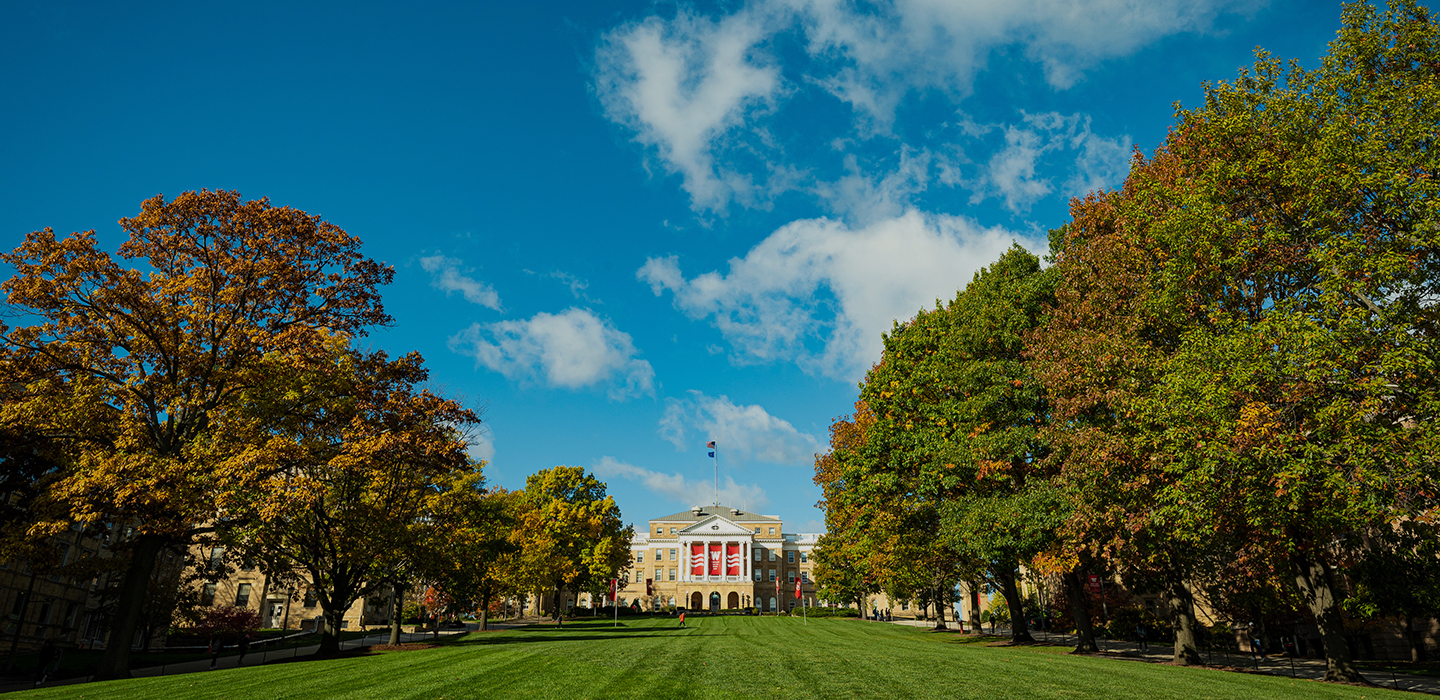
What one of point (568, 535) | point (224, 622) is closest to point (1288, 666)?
point (568, 535)

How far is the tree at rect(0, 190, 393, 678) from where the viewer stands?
60.0ft

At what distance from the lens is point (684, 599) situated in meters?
92.6

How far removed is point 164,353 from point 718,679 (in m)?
18.9

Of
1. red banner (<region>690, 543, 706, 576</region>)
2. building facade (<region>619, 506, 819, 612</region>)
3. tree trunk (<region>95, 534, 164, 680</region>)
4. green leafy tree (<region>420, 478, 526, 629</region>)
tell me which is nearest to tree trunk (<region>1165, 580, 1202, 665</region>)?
green leafy tree (<region>420, 478, 526, 629</region>)

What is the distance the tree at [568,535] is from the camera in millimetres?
44281

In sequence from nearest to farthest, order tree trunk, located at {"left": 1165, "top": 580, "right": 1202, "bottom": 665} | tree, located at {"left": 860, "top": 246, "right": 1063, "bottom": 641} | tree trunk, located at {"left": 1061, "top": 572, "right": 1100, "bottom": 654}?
1. tree trunk, located at {"left": 1165, "top": 580, "right": 1202, "bottom": 665}
2. tree, located at {"left": 860, "top": 246, "right": 1063, "bottom": 641}
3. tree trunk, located at {"left": 1061, "top": 572, "right": 1100, "bottom": 654}

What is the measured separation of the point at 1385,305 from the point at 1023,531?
10439 millimetres

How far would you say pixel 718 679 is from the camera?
1539 cm

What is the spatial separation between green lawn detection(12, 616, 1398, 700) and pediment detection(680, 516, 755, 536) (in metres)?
75.5

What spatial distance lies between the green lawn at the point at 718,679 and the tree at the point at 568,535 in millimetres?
22786

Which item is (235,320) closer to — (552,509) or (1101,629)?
(552,509)

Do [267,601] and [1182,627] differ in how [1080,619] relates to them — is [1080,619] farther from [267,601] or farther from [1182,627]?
[267,601]

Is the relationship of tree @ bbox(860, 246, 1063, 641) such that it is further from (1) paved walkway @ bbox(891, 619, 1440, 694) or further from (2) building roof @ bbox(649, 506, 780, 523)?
(2) building roof @ bbox(649, 506, 780, 523)

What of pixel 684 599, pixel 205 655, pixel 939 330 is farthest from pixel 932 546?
pixel 684 599
